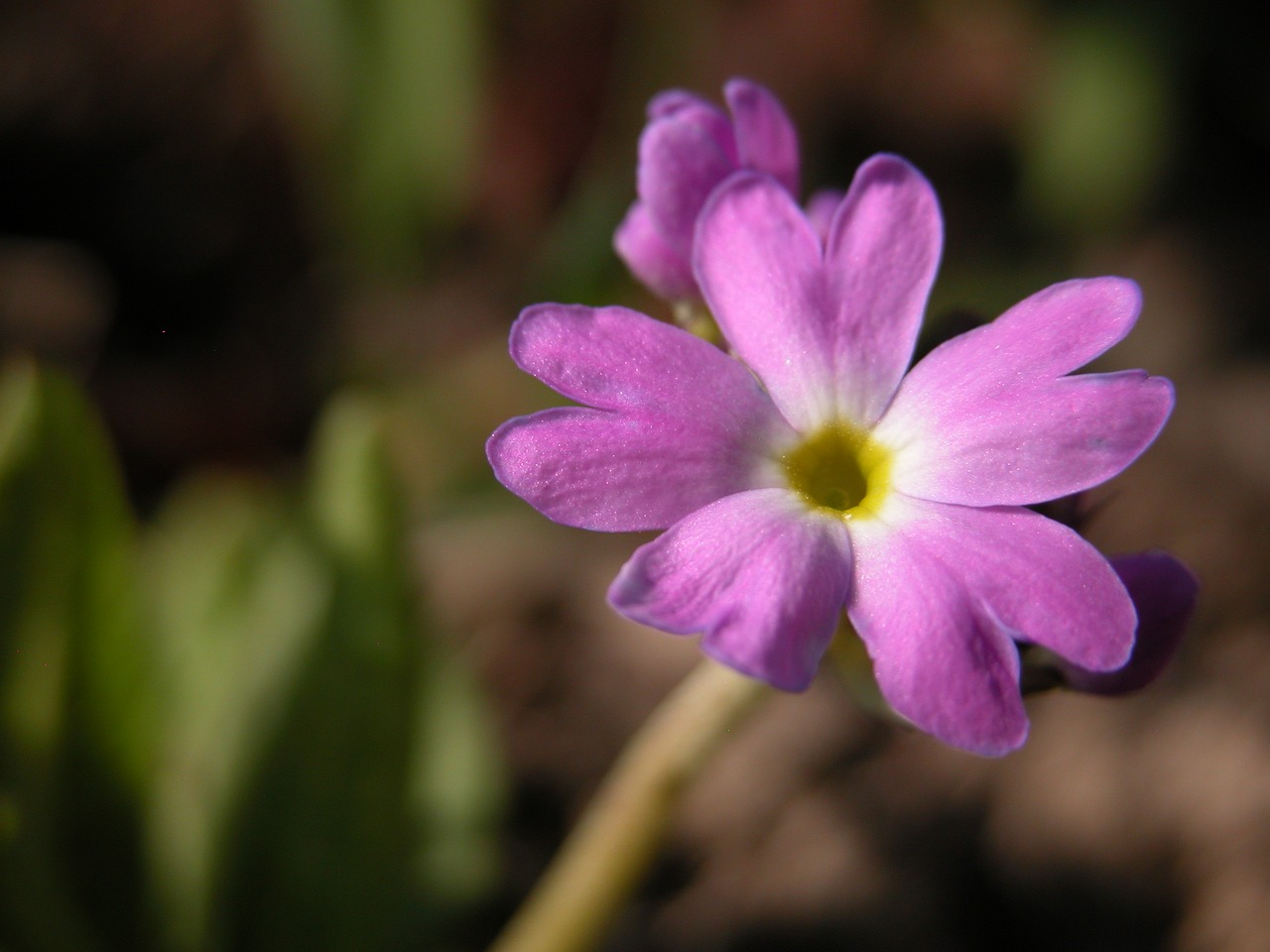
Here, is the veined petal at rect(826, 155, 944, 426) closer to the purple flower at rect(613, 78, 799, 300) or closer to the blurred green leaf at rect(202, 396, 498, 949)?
the purple flower at rect(613, 78, 799, 300)

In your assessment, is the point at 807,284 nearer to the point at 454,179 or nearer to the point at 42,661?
the point at 42,661

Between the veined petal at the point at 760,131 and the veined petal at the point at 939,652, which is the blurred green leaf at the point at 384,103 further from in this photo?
the veined petal at the point at 939,652

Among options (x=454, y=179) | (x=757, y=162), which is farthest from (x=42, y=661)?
(x=454, y=179)

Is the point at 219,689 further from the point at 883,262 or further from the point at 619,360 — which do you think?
the point at 883,262

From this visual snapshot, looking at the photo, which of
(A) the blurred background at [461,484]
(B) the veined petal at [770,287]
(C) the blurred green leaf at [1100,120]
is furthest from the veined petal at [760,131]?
(C) the blurred green leaf at [1100,120]

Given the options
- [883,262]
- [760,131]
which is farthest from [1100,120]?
[883,262]
